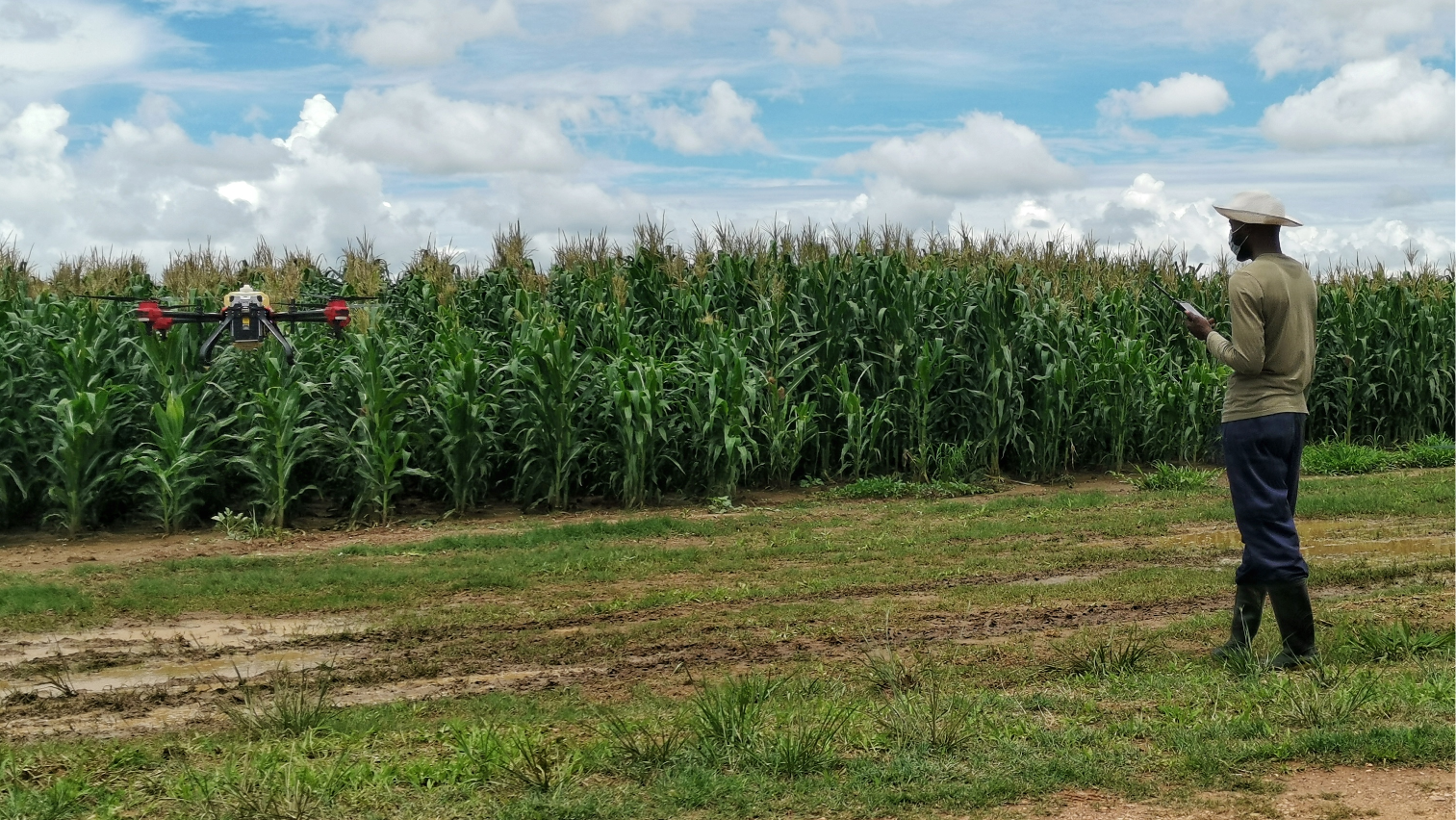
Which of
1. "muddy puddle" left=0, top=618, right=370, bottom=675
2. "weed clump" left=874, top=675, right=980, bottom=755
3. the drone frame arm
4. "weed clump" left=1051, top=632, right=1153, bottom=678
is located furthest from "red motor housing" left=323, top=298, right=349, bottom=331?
"weed clump" left=874, top=675, right=980, bottom=755

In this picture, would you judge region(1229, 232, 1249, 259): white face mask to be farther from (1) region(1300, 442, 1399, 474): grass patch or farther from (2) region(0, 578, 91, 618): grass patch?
(1) region(1300, 442, 1399, 474): grass patch

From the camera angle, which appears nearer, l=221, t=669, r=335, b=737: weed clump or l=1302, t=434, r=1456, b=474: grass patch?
l=221, t=669, r=335, b=737: weed clump

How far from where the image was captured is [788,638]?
25.8 feet

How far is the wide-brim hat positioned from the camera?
6.76 m

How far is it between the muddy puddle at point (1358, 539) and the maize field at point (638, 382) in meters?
4.09

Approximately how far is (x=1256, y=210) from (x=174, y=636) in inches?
279

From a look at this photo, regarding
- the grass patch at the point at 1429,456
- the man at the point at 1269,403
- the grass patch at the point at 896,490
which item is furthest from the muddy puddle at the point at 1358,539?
the grass patch at the point at 1429,456

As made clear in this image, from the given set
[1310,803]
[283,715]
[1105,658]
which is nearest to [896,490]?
[1105,658]

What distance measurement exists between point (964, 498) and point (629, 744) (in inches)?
397

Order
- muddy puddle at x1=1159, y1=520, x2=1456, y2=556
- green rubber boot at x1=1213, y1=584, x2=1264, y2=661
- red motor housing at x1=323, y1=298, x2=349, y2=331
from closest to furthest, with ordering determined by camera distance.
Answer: green rubber boot at x1=1213, y1=584, x2=1264, y2=661
muddy puddle at x1=1159, y1=520, x2=1456, y2=556
red motor housing at x1=323, y1=298, x2=349, y2=331

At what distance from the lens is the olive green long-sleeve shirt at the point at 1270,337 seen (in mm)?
6641

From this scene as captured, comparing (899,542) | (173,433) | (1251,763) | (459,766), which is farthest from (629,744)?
(173,433)

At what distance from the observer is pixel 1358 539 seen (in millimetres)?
11578

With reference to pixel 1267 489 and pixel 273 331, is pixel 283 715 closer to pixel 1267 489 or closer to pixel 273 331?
pixel 1267 489
